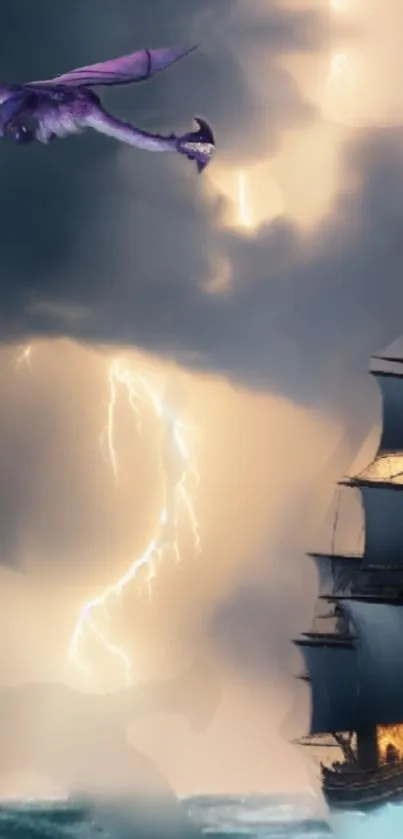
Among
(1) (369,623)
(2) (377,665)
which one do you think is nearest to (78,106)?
(2) (377,665)

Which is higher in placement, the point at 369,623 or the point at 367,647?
the point at 369,623

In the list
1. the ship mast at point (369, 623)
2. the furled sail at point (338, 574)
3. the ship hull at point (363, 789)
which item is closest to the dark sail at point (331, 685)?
the ship mast at point (369, 623)

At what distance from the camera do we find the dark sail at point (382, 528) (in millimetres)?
25781

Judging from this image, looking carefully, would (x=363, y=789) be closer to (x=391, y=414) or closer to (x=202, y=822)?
(x=202, y=822)

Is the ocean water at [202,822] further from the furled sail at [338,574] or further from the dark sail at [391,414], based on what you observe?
the dark sail at [391,414]

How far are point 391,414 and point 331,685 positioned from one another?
7.36 meters

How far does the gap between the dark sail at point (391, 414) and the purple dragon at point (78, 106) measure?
17800mm

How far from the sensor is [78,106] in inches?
339

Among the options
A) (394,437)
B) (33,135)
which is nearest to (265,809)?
(394,437)

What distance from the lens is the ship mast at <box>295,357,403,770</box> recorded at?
23.7m

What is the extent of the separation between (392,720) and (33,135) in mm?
19262

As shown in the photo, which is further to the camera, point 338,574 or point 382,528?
point 338,574

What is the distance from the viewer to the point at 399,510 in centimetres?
2617

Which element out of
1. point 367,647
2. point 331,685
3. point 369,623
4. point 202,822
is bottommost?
point 202,822
